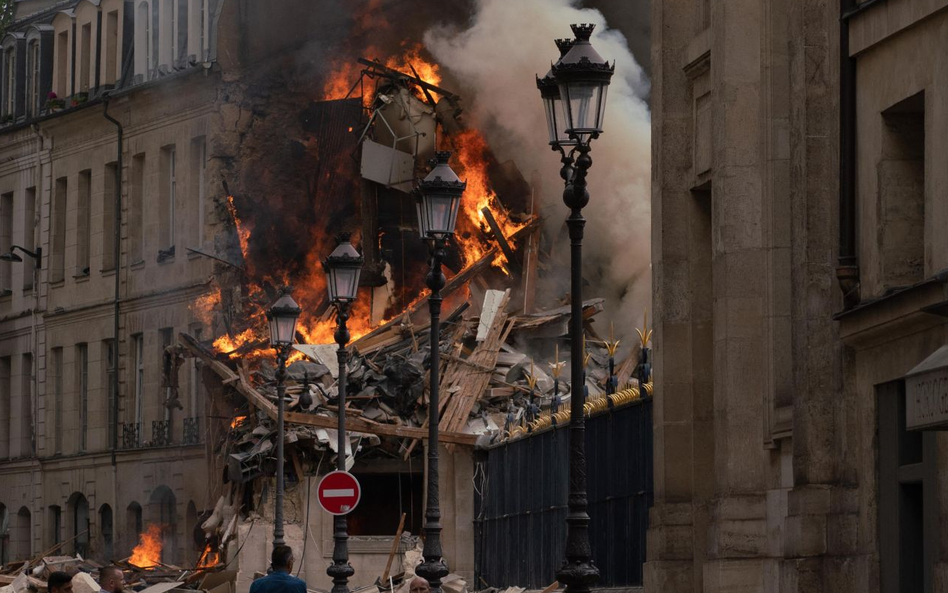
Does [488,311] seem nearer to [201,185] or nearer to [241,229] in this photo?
[241,229]

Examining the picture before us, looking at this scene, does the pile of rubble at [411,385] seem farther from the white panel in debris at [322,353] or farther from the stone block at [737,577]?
the stone block at [737,577]

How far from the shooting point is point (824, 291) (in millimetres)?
19344

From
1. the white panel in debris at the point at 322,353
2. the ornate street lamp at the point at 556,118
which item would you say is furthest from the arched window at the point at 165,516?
the ornate street lamp at the point at 556,118

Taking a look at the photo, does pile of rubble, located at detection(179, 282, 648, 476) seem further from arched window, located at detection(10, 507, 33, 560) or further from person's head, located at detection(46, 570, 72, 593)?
person's head, located at detection(46, 570, 72, 593)

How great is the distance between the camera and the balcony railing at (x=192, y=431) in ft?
184

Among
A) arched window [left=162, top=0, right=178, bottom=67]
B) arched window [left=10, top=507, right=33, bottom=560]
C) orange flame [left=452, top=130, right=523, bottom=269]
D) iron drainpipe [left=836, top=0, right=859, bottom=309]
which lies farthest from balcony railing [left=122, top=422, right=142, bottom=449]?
iron drainpipe [left=836, top=0, right=859, bottom=309]

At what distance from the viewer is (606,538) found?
29.2m

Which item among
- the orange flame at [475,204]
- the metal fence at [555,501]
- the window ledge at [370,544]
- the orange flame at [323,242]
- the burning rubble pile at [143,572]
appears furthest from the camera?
the orange flame at [475,204]

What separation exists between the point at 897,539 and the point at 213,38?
41.5 m

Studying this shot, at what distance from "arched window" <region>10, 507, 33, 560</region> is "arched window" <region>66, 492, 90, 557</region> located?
250cm

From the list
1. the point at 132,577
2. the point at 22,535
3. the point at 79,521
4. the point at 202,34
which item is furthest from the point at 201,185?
the point at 22,535

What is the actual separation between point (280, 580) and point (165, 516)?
40.1m

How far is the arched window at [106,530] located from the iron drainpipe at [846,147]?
42.0 meters

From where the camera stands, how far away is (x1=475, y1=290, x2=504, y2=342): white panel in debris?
4759 cm
